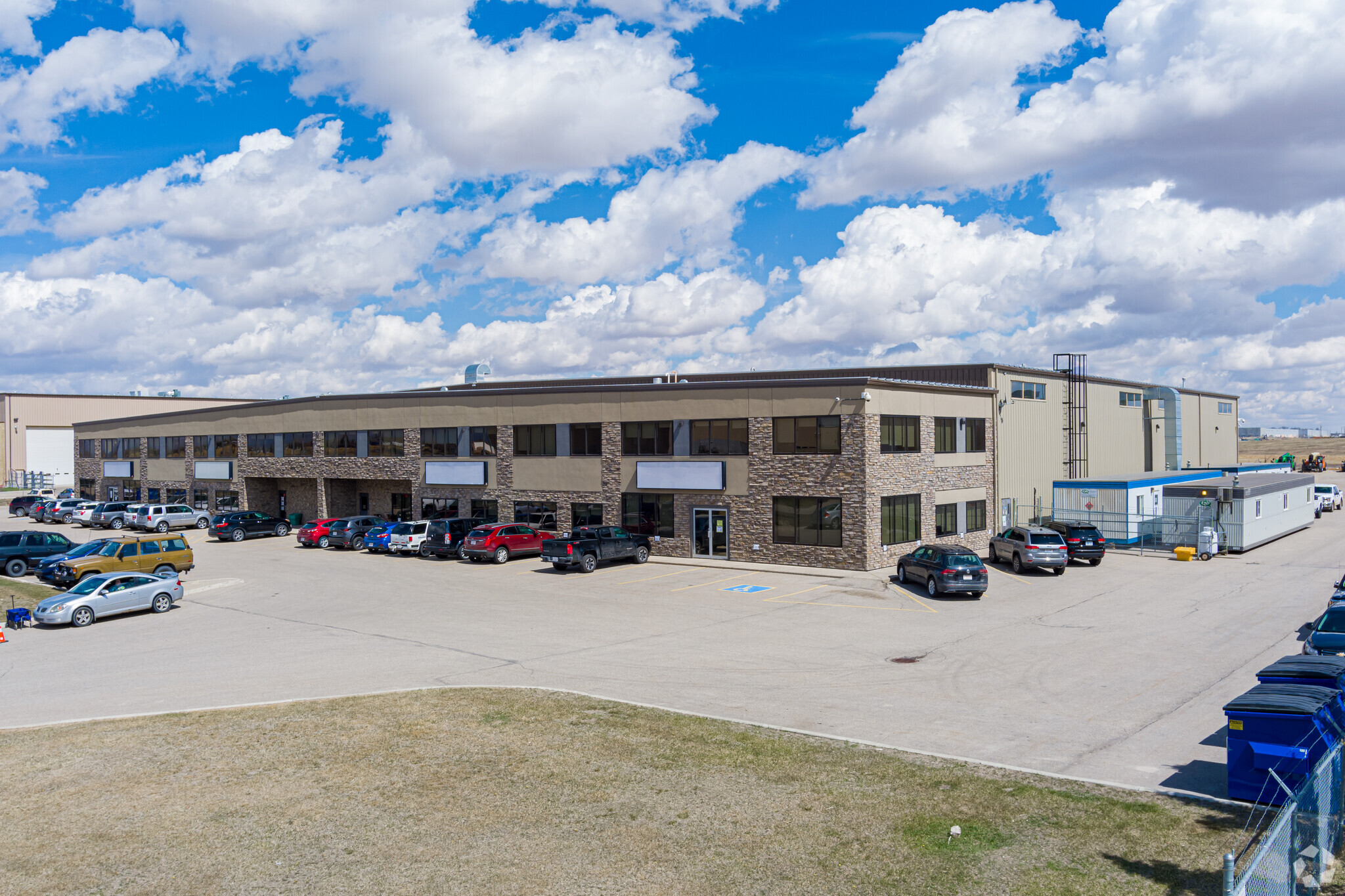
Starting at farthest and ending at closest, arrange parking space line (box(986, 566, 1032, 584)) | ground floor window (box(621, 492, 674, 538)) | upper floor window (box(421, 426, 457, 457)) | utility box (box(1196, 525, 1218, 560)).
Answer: upper floor window (box(421, 426, 457, 457)) → ground floor window (box(621, 492, 674, 538)) → utility box (box(1196, 525, 1218, 560)) → parking space line (box(986, 566, 1032, 584))

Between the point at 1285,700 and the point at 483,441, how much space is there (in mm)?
38694

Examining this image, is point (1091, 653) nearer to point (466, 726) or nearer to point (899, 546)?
point (466, 726)

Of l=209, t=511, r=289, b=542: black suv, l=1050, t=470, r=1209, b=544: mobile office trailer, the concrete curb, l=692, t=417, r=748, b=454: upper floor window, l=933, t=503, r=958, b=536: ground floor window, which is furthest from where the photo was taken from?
l=209, t=511, r=289, b=542: black suv

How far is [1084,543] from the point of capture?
35094 mm

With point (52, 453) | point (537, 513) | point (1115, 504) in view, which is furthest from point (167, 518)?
point (52, 453)

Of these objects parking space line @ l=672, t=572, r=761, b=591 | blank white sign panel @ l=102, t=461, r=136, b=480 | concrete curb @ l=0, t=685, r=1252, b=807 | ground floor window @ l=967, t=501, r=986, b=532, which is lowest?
parking space line @ l=672, t=572, r=761, b=591

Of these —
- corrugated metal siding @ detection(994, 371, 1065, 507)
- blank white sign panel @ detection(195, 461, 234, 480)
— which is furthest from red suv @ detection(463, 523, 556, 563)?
blank white sign panel @ detection(195, 461, 234, 480)

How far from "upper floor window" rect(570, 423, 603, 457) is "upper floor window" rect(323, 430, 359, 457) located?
652 inches

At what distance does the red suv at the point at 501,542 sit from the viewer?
3703 centimetres

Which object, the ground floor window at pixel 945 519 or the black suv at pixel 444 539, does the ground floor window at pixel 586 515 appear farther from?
the ground floor window at pixel 945 519

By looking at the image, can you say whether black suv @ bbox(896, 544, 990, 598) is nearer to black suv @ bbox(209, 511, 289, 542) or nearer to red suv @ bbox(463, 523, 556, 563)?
red suv @ bbox(463, 523, 556, 563)

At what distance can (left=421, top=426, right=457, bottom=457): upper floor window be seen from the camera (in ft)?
152

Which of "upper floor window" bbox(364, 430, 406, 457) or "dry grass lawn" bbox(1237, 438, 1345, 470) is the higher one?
"upper floor window" bbox(364, 430, 406, 457)

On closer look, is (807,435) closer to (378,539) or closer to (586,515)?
(586,515)
